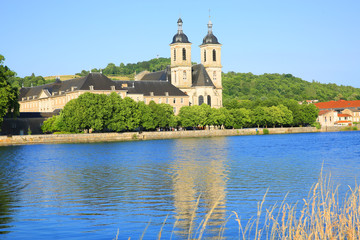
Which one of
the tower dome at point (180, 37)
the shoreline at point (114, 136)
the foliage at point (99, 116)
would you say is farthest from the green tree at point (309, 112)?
the foliage at point (99, 116)

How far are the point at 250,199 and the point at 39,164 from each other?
2429 cm

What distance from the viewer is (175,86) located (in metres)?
121

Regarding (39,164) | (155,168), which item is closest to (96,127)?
(39,164)

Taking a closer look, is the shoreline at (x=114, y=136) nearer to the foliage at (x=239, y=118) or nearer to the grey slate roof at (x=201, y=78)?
the foliage at (x=239, y=118)

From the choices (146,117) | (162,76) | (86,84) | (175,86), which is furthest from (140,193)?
(162,76)

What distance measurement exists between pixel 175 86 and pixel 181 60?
6.06 metres

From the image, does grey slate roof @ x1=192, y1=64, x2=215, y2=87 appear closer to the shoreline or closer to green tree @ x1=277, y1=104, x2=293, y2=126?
green tree @ x1=277, y1=104, x2=293, y2=126

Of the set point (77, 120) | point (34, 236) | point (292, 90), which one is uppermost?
point (292, 90)

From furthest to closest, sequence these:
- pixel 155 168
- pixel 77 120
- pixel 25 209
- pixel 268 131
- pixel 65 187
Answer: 1. pixel 268 131
2. pixel 77 120
3. pixel 155 168
4. pixel 65 187
5. pixel 25 209

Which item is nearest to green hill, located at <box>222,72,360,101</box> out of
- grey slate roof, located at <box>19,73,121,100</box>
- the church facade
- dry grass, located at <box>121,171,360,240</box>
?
the church facade

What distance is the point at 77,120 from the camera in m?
75.6

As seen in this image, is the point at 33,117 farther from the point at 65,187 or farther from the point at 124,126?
the point at 65,187

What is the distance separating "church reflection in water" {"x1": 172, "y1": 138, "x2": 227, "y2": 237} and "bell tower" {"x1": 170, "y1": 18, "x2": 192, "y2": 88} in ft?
260

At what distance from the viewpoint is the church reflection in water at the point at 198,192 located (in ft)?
51.6
